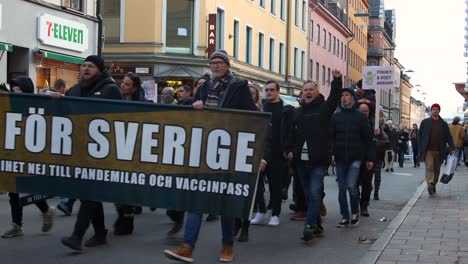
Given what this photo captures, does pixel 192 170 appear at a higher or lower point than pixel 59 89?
lower

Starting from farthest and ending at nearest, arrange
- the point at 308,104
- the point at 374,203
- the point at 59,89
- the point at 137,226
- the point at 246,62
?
the point at 246,62 < the point at 374,203 < the point at 59,89 < the point at 137,226 < the point at 308,104

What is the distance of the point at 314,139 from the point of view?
25.8 ft

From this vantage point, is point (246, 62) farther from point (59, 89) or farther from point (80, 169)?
point (80, 169)

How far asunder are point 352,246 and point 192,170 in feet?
7.93

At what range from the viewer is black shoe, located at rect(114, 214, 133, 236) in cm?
787

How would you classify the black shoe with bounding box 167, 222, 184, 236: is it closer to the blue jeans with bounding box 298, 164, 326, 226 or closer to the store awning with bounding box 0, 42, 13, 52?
the blue jeans with bounding box 298, 164, 326, 226

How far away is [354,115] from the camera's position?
8.74m

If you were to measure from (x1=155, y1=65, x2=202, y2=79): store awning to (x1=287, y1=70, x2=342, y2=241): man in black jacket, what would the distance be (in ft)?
70.6

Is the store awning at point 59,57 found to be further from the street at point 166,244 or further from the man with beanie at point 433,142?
the man with beanie at point 433,142

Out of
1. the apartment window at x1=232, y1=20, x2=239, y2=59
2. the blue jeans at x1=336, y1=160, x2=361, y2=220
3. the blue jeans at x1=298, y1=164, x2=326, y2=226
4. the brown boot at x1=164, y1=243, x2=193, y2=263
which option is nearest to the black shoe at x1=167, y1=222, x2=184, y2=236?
the blue jeans at x1=298, y1=164, x2=326, y2=226

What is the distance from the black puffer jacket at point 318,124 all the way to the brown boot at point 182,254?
2.23m

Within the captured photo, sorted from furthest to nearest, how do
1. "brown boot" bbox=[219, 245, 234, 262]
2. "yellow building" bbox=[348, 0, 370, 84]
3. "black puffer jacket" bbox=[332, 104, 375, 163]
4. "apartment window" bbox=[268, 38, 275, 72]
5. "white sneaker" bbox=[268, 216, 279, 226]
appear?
"yellow building" bbox=[348, 0, 370, 84] → "apartment window" bbox=[268, 38, 275, 72] → "white sneaker" bbox=[268, 216, 279, 226] → "black puffer jacket" bbox=[332, 104, 375, 163] → "brown boot" bbox=[219, 245, 234, 262]

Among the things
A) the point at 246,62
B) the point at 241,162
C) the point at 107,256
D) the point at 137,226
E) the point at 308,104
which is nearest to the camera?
the point at 241,162

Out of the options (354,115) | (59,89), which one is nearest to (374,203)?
(354,115)
